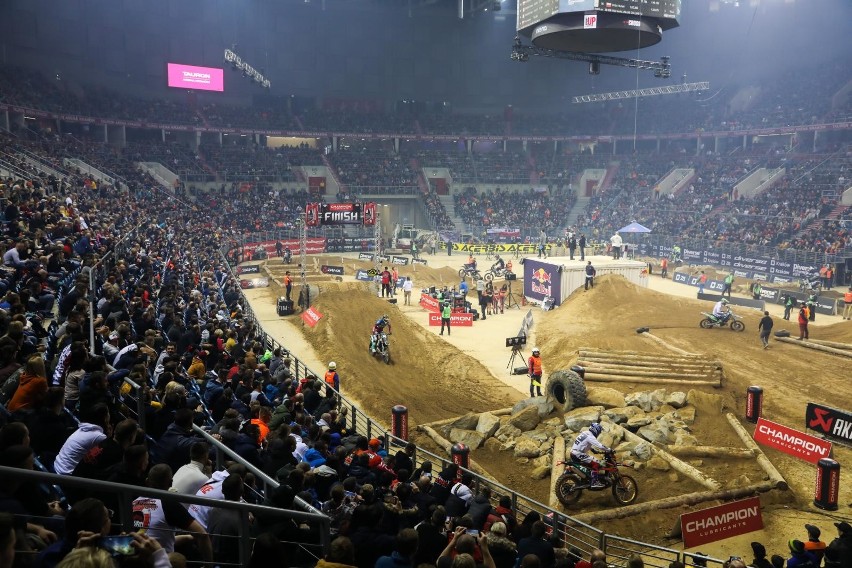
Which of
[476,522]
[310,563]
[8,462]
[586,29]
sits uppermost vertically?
[586,29]

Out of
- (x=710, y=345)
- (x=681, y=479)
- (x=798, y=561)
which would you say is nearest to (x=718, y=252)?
(x=710, y=345)

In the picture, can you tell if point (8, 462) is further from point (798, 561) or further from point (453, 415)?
point (453, 415)

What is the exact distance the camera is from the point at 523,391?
21.1 meters

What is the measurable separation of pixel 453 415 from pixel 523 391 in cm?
330

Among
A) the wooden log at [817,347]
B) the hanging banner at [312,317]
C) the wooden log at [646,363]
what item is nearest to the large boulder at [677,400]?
the wooden log at [646,363]

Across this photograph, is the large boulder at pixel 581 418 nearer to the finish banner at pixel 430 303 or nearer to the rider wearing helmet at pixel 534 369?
the rider wearing helmet at pixel 534 369

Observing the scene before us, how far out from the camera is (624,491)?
1284cm

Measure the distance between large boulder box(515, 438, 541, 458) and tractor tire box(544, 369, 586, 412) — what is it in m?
2.12

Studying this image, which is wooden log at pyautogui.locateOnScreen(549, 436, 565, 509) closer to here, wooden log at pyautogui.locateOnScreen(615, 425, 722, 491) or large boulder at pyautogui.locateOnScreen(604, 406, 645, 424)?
wooden log at pyautogui.locateOnScreen(615, 425, 722, 491)

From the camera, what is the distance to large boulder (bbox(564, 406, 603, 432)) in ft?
52.2

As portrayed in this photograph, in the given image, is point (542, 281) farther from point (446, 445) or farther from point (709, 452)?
point (709, 452)

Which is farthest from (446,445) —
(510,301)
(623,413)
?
(510,301)

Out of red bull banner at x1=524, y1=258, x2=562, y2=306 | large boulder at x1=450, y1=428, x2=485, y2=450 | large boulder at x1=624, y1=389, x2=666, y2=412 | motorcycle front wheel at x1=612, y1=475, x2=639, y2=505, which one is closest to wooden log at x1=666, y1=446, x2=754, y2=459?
motorcycle front wheel at x1=612, y1=475, x2=639, y2=505

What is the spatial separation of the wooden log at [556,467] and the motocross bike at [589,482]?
0.20 m
